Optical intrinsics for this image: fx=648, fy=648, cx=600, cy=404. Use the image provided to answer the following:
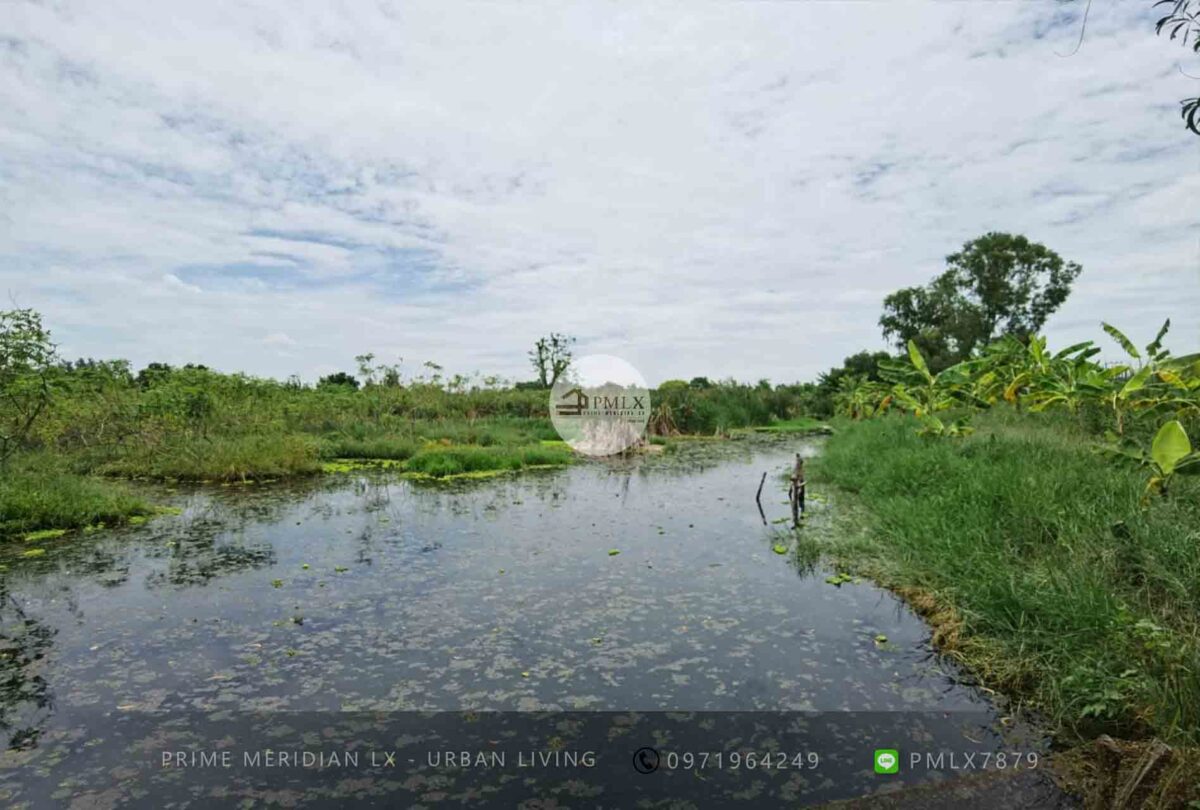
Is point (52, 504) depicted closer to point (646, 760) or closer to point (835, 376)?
point (646, 760)

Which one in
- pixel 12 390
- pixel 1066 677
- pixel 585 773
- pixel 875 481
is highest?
pixel 12 390

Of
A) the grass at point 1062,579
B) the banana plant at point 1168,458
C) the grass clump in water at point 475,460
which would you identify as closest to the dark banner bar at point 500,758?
the grass at point 1062,579

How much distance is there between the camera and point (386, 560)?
7.04 metres

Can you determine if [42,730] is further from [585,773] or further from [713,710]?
[713,710]

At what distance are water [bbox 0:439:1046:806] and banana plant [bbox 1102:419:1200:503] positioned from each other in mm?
2021

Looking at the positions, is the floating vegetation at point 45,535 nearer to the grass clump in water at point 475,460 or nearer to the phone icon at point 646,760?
the grass clump in water at point 475,460

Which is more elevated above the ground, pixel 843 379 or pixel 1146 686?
pixel 843 379

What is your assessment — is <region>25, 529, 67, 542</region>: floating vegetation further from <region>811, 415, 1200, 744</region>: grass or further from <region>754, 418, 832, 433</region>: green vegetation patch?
<region>754, 418, 832, 433</region>: green vegetation patch

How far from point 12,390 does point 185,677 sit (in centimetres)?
659

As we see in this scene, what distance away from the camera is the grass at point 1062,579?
331 cm

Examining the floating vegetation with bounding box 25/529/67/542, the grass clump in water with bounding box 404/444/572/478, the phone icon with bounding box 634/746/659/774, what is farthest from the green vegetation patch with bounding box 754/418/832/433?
the phone icon with bounding box 634/746/659/774

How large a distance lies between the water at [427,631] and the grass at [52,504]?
572 millimetres

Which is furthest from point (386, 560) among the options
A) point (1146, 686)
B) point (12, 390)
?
point (1146, 686)

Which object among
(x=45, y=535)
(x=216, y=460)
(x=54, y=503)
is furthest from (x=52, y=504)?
(x=216, y=460)
